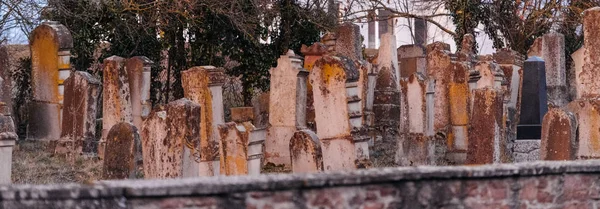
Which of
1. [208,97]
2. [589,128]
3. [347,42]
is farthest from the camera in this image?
[347,42]

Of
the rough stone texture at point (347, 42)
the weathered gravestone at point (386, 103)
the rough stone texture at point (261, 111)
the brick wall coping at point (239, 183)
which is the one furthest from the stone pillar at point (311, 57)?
the brick wall coping at point (239, 183)

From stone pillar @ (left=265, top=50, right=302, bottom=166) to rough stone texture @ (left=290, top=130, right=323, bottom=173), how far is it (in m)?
3.63

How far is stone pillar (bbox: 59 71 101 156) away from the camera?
560 inches

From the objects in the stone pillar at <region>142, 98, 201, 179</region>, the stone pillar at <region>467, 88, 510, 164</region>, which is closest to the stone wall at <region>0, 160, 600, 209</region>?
the stone pillar at <region>142, 98, 201, 179</region>

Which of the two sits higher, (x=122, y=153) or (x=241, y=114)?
(x=241, y=114)

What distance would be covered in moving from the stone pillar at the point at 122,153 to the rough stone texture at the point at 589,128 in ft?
20.2

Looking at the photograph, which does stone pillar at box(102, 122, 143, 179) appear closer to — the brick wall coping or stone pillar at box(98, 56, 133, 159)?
the brick wall coping

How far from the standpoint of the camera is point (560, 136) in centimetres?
1159

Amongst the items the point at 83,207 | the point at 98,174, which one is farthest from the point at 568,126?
the point at 83,207

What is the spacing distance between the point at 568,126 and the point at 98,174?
6014 mm

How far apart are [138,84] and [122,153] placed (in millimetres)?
6115

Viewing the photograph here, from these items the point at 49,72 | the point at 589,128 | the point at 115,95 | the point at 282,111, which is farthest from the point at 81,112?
the point at 589,128

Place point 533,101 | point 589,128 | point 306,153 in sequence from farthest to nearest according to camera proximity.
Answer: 1. point 533,101
2. point 589,128
3. point 306,153

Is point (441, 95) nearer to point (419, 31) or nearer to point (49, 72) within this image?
point (49, 72)
